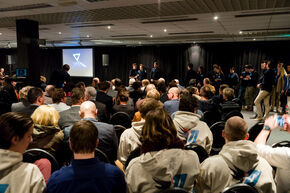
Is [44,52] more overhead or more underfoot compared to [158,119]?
more overhead

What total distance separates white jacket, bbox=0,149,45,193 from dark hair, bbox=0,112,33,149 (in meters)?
0.12

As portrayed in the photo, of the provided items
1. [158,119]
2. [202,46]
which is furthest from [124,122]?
[202,46]

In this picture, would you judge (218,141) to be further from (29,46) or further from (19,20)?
(19,20)

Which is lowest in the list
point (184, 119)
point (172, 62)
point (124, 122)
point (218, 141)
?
point (218, 141)

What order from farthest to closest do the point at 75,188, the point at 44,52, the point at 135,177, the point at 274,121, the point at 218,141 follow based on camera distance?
the point at 44,52 → the point at 218,141 → the point at 274,121 → the point at 135,177 → the point at 75,188

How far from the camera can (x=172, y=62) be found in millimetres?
13414

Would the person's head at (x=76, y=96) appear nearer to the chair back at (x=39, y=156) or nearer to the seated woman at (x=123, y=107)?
the seated woman at (x=123, y=107)

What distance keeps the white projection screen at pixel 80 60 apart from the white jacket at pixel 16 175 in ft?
45.6

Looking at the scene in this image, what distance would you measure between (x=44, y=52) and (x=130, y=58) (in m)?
7.44

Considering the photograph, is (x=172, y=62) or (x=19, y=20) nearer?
(x=19, y=20)

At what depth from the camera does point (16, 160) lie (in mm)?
1287

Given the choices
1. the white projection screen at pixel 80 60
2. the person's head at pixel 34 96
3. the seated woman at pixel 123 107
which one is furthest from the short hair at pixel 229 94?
the white projection screen at pixel 80 60

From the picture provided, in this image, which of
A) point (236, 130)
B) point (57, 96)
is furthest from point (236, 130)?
point (57, 96)

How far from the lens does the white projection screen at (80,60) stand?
48.4 ft
